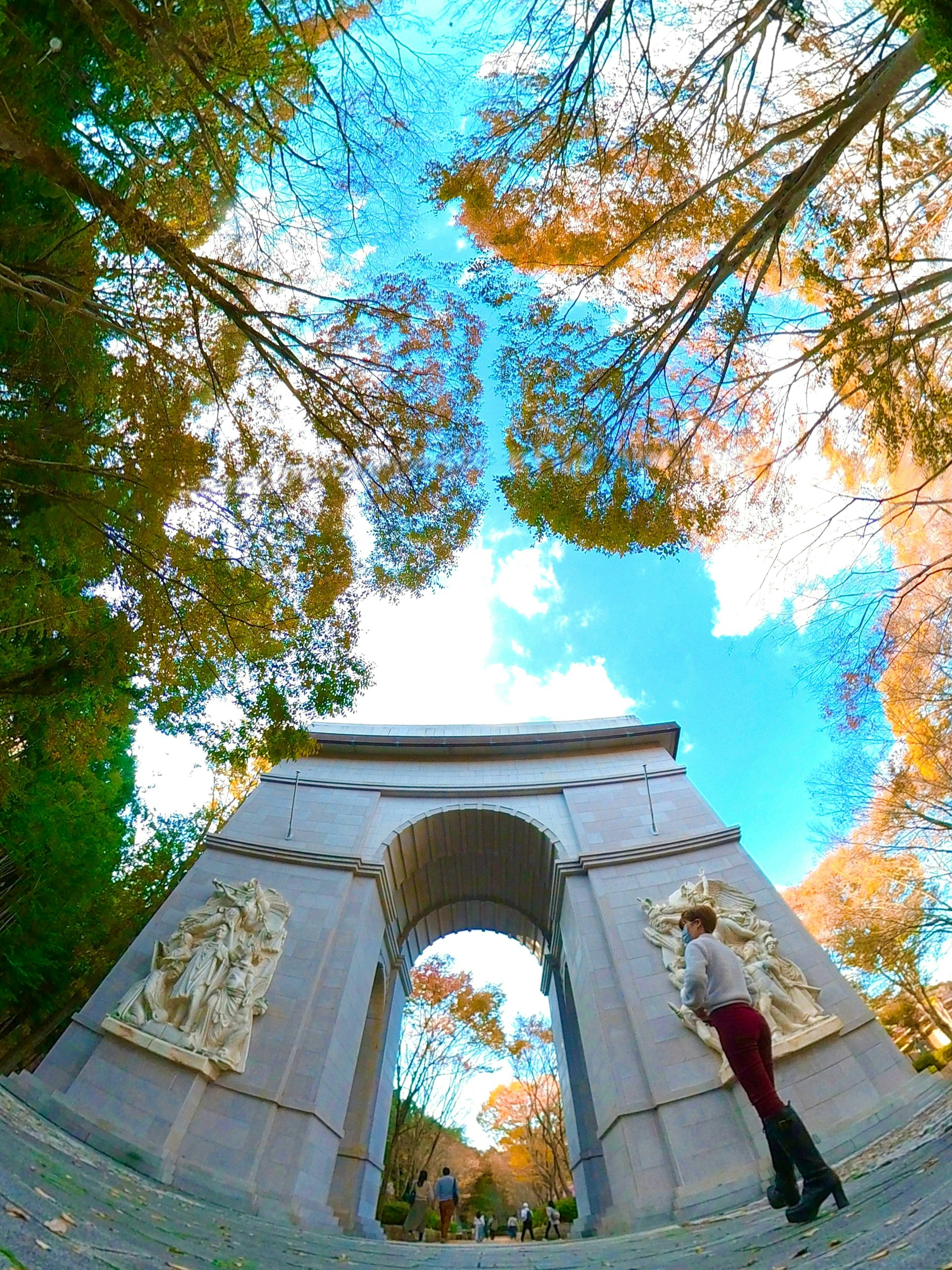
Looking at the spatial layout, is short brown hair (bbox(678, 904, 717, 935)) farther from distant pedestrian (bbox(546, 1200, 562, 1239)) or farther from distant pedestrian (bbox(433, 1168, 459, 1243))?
distant pedestrian (bbox(546, 1200, 562, 1239))

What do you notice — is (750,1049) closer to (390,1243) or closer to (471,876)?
(390,1243)

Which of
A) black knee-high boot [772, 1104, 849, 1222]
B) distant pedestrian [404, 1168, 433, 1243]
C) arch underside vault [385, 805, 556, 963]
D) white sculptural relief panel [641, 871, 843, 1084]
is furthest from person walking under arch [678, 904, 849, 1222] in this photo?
distant pedestrian [404, 1168, 433, 1243]

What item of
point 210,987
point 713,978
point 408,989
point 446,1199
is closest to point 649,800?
point 408,989

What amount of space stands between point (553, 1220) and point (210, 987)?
9866 millimetres

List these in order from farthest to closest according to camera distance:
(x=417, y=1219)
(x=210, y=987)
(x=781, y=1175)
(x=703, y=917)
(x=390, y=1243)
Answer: (x=417, y=1219) → (x=210, y=987) → (x=390, y=1243) → (x=703, y=917) → (x=781, y=1175)

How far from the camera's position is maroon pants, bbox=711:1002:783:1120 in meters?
2.70

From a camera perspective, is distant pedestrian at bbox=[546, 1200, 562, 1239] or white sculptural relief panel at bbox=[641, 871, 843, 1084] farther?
distant pedestrian at bbox=[546, 1200, 562, 1239]

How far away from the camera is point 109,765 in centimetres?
1171

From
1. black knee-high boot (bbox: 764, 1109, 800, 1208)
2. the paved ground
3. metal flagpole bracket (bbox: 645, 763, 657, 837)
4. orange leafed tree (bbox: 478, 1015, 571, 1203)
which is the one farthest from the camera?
orange leafed tree (bbox: 478, 1015, 571, 1203)

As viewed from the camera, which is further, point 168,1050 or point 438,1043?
point 438,1043

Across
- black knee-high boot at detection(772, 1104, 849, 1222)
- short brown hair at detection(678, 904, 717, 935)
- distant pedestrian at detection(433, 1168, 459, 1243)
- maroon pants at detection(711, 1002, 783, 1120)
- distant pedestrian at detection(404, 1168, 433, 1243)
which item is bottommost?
black knee-high boot at detection(772, 1104, 849, 1222)

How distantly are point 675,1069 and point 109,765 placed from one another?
1070cm

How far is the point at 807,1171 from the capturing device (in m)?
2.54

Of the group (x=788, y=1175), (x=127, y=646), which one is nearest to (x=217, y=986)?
(x=127, y=646)
